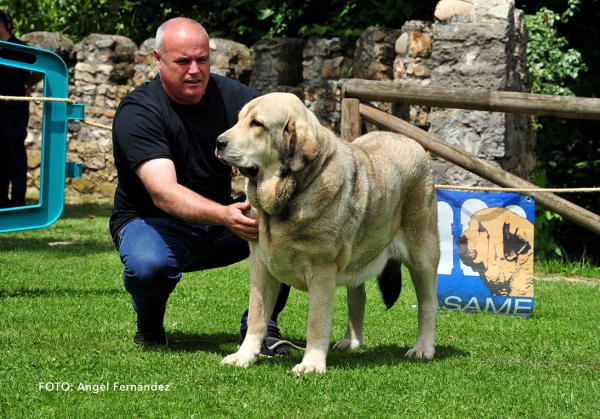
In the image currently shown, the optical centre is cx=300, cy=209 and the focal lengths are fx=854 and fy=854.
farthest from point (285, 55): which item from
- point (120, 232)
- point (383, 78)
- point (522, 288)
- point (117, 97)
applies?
point (120, 232)

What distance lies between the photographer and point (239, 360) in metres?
4.55

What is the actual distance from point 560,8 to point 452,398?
28.0ft

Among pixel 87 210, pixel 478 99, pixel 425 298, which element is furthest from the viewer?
pixel 87 210

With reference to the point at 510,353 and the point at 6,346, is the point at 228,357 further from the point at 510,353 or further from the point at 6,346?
the point at 510,353

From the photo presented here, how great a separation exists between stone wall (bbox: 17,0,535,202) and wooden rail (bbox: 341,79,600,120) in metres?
0.83

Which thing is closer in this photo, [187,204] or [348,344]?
[187,204]

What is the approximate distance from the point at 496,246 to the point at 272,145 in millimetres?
3226

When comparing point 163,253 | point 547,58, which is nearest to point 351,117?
point 163,253

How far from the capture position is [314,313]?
444 cm

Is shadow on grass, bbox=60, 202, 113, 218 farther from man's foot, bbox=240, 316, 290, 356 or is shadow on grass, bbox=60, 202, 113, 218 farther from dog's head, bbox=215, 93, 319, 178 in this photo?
dog's head, bbox=215, 93, 319, 178

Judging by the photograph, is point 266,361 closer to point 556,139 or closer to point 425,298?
point 425,298

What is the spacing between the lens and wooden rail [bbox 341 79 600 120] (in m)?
6.91

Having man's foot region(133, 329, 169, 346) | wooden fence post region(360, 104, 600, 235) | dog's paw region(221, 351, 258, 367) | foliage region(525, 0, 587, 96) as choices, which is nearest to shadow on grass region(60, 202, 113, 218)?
wooden fence post region(360, 104, 600, 235)

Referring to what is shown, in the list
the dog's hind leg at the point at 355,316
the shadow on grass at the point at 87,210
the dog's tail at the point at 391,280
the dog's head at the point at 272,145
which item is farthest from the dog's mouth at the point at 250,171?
the shadow on grass at the point at 87,210
